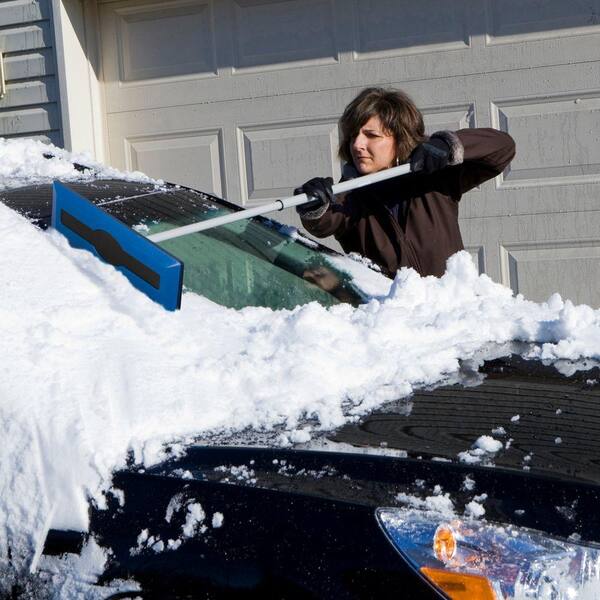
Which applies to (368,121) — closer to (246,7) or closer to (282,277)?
(282,277)

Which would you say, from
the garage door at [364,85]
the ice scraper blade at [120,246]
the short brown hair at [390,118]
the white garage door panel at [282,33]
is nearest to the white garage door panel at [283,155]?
the garage door at [364,85]

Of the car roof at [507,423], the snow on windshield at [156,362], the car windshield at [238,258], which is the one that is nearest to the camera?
the car roof at [507,423]

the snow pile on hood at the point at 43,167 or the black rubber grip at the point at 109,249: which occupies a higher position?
the snow pile on hood at the point at 43,167

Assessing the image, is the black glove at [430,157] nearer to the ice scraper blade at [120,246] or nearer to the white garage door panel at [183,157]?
the ice scraper blade at [120,246]

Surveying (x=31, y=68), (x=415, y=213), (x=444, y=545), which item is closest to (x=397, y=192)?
(x=415, y=213)

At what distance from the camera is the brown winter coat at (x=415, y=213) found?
135 inches

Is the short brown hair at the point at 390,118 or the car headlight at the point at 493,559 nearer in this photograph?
the car headlight at the point at 493,559

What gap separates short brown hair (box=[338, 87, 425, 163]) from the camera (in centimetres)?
353

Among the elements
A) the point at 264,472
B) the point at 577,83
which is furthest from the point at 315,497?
the point at 577,83

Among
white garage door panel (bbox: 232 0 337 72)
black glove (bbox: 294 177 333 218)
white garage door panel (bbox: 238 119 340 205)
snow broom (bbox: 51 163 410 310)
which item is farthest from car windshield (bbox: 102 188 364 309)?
white garage door panel (bbox: 232 0 337 72)

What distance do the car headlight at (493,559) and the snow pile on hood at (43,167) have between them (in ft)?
5.66

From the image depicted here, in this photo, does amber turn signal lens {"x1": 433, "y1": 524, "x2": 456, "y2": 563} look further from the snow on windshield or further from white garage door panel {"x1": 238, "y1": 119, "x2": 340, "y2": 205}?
white garage door panel {"x1": 238, "y1": 119, "x2": 340, "y2": 205}

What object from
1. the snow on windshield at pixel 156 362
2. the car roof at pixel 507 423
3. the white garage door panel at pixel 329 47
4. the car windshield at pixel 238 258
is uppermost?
the white garage door panel at pixel 329 47

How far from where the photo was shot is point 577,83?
474 centimetres
